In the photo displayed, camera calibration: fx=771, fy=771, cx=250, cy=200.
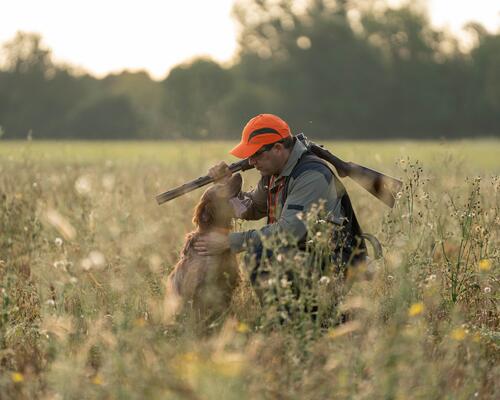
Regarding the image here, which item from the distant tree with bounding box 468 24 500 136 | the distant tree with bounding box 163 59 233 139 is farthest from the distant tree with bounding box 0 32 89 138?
the distant tree with bounding box 468 24 500 136

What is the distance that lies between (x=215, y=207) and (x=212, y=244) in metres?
0.27

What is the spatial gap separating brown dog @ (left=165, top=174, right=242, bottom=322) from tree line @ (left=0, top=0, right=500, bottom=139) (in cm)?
5690

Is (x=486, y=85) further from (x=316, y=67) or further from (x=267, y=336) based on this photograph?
(x=267, y=336)

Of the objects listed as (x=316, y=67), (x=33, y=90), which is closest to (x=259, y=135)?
(x=316, y=67)

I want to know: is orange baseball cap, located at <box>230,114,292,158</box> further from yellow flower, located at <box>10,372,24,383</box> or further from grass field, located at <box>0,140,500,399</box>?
yellow flower, located at <box>10,372,24,383</box>

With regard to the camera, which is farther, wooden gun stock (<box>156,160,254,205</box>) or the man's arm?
wooden gun stock (<box>156,160,254,205</box>)

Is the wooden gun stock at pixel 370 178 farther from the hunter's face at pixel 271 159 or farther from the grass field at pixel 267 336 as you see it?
the hunter's face at pixel 271 159

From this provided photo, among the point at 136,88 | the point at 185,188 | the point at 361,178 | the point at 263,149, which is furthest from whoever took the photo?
the point at 136,88

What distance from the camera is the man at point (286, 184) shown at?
5117 millimetres

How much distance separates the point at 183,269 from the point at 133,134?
189 ft

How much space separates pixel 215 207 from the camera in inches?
210

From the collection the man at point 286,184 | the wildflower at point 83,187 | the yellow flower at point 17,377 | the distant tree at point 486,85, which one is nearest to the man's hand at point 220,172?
the man at point 286,184

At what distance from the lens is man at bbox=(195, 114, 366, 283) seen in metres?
5.12

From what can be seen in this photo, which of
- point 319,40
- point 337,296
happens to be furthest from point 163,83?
point 337,296
